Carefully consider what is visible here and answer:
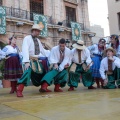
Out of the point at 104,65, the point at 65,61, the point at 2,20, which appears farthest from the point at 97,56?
the point at 2,20

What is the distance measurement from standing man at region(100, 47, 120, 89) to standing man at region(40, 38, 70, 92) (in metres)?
0.87

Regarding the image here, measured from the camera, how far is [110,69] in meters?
5.55

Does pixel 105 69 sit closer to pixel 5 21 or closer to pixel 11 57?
pixel 11 57

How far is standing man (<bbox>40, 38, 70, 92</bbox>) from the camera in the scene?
5086 millimetres

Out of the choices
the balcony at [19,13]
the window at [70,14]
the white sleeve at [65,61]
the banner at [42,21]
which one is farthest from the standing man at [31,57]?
the window at [70,14]

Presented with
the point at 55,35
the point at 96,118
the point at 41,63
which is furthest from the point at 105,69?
the point at 55,35

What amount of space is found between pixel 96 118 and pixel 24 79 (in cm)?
250

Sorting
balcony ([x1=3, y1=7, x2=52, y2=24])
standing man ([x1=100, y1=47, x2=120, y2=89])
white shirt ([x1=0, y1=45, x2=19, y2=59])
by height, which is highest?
balcony ([x1=3, y1=7, x2=52, y2=24])

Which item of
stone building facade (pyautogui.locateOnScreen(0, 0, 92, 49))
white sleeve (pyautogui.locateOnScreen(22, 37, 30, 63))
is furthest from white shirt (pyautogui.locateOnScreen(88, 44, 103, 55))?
stone building facade (pyautogui.locateOnScreen(0, 0, 92, 49))

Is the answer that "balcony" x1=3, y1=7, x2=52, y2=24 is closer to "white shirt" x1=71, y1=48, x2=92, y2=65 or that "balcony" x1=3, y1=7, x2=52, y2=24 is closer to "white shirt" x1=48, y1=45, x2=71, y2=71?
"white shirt" x1=71, y1=48, x2=92, y2=65

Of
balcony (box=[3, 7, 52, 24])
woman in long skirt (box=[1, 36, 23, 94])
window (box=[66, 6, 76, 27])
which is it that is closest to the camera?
woman in long skirt (box=[1, 36, 23, 94])

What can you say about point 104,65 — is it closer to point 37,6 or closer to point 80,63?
point 80,63

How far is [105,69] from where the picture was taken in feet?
18.3

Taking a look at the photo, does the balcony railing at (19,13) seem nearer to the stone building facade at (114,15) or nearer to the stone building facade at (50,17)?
the stone building facade at (50,17)
